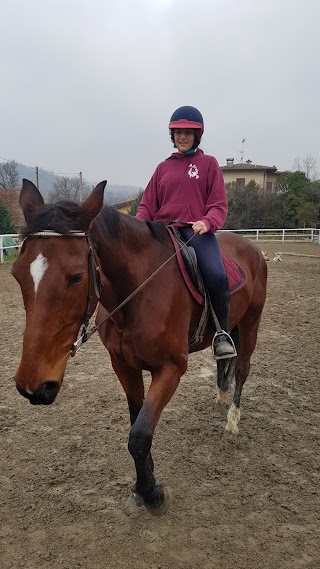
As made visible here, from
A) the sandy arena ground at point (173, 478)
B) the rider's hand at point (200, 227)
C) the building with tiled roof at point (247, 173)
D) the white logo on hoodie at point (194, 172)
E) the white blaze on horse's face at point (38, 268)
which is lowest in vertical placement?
the sandy arena ground at point (173, 478)

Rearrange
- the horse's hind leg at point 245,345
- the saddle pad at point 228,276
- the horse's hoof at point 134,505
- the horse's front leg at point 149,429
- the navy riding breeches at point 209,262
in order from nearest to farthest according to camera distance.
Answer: the horse's front leg at point 149,429
the horse's hoof at point 134,505
the saddle pad at point 228,276
the navy riding breeches at point 209,262
the horse's hind leg at point 245,345

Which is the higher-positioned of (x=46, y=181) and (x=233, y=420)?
(x=46, y=181)

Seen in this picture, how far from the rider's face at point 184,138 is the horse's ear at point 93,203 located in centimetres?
134

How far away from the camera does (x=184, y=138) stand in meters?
3.15

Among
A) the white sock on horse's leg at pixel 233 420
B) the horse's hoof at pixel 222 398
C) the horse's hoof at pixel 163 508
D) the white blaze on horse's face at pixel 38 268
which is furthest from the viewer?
the horse's hoof at pixel 222 398

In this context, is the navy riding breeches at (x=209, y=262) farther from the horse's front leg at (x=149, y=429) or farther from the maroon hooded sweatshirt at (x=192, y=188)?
the horse's front leg at (x=149, y=429)

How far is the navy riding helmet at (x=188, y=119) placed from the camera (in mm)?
3080

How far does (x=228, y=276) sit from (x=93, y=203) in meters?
1.68

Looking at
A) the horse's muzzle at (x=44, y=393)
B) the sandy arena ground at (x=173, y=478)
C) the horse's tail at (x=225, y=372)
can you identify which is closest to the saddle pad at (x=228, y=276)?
the horse's tail at (x=225, y=372)

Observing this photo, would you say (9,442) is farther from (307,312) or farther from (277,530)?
(307,312)

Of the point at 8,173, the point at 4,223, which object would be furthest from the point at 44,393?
the point at 8,173

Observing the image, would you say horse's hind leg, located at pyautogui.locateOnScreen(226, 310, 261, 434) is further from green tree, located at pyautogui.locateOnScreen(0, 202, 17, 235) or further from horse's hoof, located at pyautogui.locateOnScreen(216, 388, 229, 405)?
green tree, located at pyautogui.locateOnScreen(0, 202, 17, 235)

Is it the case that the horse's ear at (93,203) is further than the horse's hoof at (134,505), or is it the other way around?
the horse's hoof at (134,505)

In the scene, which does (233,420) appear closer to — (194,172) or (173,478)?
(173,478)
